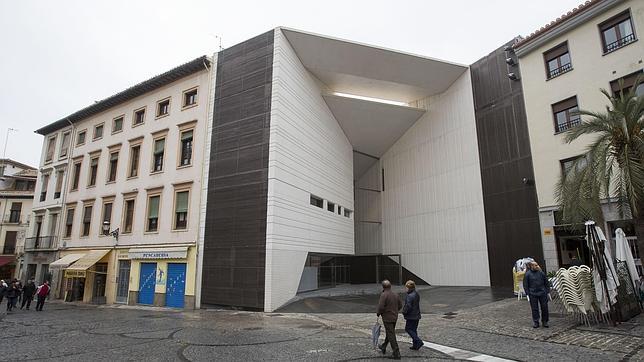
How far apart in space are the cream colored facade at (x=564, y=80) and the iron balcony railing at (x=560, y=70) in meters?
0.17

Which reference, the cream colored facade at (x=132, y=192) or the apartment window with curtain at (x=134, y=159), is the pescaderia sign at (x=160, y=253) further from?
the apartment window with curtain at (x=134, y=159)

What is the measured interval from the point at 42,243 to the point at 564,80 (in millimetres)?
32167

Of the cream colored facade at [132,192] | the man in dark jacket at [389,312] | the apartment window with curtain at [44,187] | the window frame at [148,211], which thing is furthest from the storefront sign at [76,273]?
the man in dark jacket at [389,312]

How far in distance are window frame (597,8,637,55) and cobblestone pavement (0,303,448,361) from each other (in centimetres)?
1560

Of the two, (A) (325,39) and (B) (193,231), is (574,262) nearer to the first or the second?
A: (A) (325,39)

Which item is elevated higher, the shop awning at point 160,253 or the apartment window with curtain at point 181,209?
the apartment window with curtain at point 181,209

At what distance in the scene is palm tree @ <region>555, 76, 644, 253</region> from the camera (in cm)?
983

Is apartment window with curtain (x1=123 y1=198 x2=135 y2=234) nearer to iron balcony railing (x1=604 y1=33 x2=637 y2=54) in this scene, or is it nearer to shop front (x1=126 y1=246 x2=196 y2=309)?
shop front (x1=126 y1=246 x2=196 y2=309)

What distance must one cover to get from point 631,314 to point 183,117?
19.8 meters

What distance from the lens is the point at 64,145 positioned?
27203 mm

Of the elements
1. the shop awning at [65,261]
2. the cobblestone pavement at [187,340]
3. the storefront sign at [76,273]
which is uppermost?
the shop awning at [65,261]

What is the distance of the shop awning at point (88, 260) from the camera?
2039 cm

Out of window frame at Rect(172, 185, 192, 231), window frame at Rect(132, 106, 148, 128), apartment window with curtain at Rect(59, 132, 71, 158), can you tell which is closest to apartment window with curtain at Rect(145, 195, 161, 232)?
window frame at Rect(172, 185, 192, 231)

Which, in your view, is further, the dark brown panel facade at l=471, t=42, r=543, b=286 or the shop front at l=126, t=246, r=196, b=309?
the dark brown panel facade at l=471, t=42, r=543, b=286
